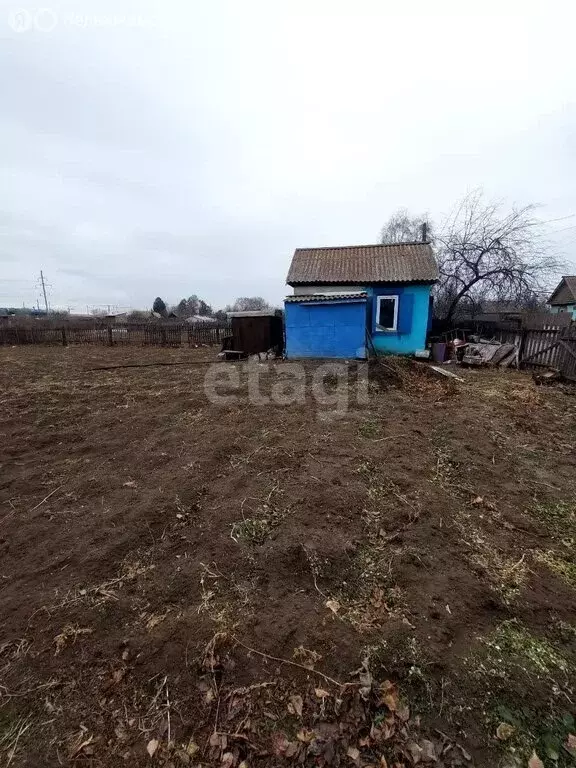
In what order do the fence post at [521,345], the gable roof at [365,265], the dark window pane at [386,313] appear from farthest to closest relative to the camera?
the dark window pane at [386,313]
the gable roof at [365,265]
the fence post at [521,345]

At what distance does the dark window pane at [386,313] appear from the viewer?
39.7 ft

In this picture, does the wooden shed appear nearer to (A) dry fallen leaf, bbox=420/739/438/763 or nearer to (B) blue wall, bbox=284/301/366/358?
(B) blue wall, bbox=284/301/366/358

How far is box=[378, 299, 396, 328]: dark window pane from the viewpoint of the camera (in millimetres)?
12094

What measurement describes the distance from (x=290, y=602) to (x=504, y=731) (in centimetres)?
117

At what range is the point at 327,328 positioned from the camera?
1133cm

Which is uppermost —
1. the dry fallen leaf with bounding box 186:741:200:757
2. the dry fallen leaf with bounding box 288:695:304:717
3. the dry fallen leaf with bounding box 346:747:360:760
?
the dry fallen leaf with bounding box 288:695:304:717

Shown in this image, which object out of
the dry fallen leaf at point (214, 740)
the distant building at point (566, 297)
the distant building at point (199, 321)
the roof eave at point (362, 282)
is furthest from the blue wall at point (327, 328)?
the distant building at point (566, 297)

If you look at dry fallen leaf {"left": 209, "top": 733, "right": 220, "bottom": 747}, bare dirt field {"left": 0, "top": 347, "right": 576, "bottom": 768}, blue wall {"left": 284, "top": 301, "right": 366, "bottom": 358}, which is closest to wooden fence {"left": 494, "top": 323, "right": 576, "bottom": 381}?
bare dirt field {"left": 0, "top": 347, "right": 576, "bottom": 768}

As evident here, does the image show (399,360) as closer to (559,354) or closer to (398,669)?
(559,354)

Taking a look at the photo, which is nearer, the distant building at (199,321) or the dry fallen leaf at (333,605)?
the dry fallen leaf at (333,605)

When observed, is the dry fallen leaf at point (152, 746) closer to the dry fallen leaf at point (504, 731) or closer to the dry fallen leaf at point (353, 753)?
the dry fallen leaf at point (353, 753)

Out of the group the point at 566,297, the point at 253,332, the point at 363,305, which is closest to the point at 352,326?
the point at 363,305

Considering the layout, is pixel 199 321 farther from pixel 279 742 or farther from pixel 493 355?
pixel 279 742

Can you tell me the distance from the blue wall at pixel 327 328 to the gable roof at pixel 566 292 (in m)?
27.2
